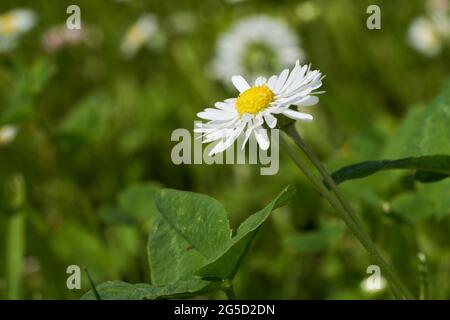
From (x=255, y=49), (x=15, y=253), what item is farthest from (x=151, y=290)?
(x=255, y=49)

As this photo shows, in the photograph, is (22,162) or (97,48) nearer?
(22,162)

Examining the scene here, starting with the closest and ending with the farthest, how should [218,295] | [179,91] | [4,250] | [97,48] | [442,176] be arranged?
1. [442,176]
2. [218,295]
3. [4,250]
4. [179,91]
5. [97,48]

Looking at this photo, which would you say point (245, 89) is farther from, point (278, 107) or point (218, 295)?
point (218, 295)

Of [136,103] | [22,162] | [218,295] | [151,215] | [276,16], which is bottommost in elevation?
[218,295]

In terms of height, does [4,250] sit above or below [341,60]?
below

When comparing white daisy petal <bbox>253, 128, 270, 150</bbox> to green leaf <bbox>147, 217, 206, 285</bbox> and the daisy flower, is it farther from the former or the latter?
green leaf <bbox>147, 217, 206, 285</bbox>

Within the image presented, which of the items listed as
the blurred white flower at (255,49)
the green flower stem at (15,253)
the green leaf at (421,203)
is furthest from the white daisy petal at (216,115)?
the blurred white flower at (255,49)

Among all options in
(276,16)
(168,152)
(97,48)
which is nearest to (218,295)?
(168,152)

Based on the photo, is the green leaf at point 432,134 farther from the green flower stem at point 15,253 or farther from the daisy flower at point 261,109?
the green flower stem at point 15,253
